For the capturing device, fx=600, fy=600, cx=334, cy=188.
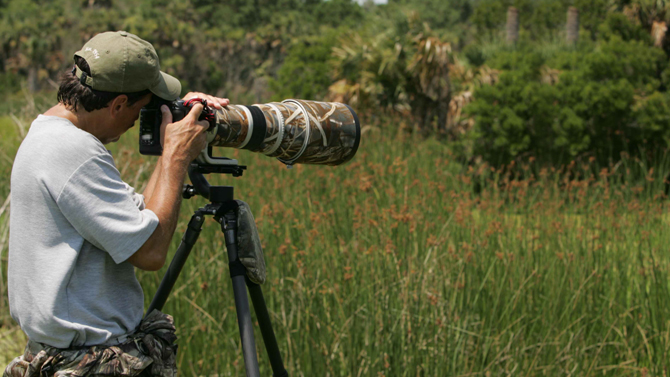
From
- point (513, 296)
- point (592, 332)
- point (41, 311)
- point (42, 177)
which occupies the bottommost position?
point (592, 332)

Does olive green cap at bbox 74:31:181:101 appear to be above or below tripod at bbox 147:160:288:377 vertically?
above

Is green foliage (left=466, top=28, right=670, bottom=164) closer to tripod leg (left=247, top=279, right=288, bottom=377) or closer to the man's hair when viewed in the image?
tripod leg (left=247, top=279, right=288, bottom=377)

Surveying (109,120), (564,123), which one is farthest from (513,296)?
(564,123)

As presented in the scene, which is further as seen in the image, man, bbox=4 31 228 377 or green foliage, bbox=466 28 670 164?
green foliage, bbox=466 28 670 164

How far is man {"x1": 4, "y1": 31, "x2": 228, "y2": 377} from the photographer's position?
1360 millimetres

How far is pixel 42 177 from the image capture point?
1.35 m

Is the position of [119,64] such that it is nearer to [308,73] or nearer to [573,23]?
[308,73]

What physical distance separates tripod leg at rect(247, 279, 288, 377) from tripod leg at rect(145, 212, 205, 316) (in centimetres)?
23

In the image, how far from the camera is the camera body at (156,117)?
160cm

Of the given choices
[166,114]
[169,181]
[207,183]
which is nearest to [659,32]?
[207,183]

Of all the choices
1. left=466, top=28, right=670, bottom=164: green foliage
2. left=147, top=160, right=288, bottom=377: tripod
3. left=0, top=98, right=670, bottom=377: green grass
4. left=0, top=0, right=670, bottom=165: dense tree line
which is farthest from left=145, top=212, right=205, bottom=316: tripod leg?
left=466, top=28, right=670, bottom=164: green foliage

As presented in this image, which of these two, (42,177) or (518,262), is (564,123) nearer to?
(518,262)

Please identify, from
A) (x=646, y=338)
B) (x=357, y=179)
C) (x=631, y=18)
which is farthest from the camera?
(x=631, y=18)

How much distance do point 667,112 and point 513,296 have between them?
5.69 m
